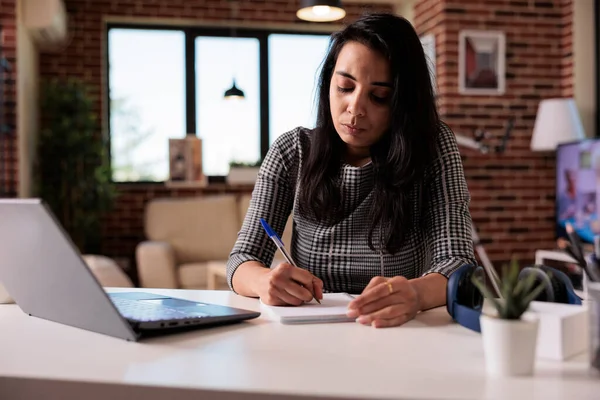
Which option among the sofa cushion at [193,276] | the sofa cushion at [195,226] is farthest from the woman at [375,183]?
the sofa cushion at [195,226]

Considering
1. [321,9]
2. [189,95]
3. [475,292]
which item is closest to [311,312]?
[475,292]

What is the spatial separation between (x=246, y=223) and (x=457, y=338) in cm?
73

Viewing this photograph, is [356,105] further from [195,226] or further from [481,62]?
[195,226]

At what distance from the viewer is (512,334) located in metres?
0.76

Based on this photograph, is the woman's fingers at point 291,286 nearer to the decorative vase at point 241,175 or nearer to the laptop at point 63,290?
the laptop at point 63,290

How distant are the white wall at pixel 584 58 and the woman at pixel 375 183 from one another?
3687 mm

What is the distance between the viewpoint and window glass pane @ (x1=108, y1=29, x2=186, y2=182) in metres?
5.90

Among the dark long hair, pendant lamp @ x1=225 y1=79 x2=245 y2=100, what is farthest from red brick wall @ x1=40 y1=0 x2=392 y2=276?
the dark long hair

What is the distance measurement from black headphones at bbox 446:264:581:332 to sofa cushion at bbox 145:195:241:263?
4.14 m

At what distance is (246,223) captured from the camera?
62.4 inches

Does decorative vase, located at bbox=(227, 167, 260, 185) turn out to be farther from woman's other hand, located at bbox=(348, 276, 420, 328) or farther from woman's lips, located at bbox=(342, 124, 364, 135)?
woman's other hand, located at bbox=(348, 276, 420, 328)

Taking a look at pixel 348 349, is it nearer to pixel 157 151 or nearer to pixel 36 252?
pixel 36 252

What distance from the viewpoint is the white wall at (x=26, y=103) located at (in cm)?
466

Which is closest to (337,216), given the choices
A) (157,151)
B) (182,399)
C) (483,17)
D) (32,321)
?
(32,321)
